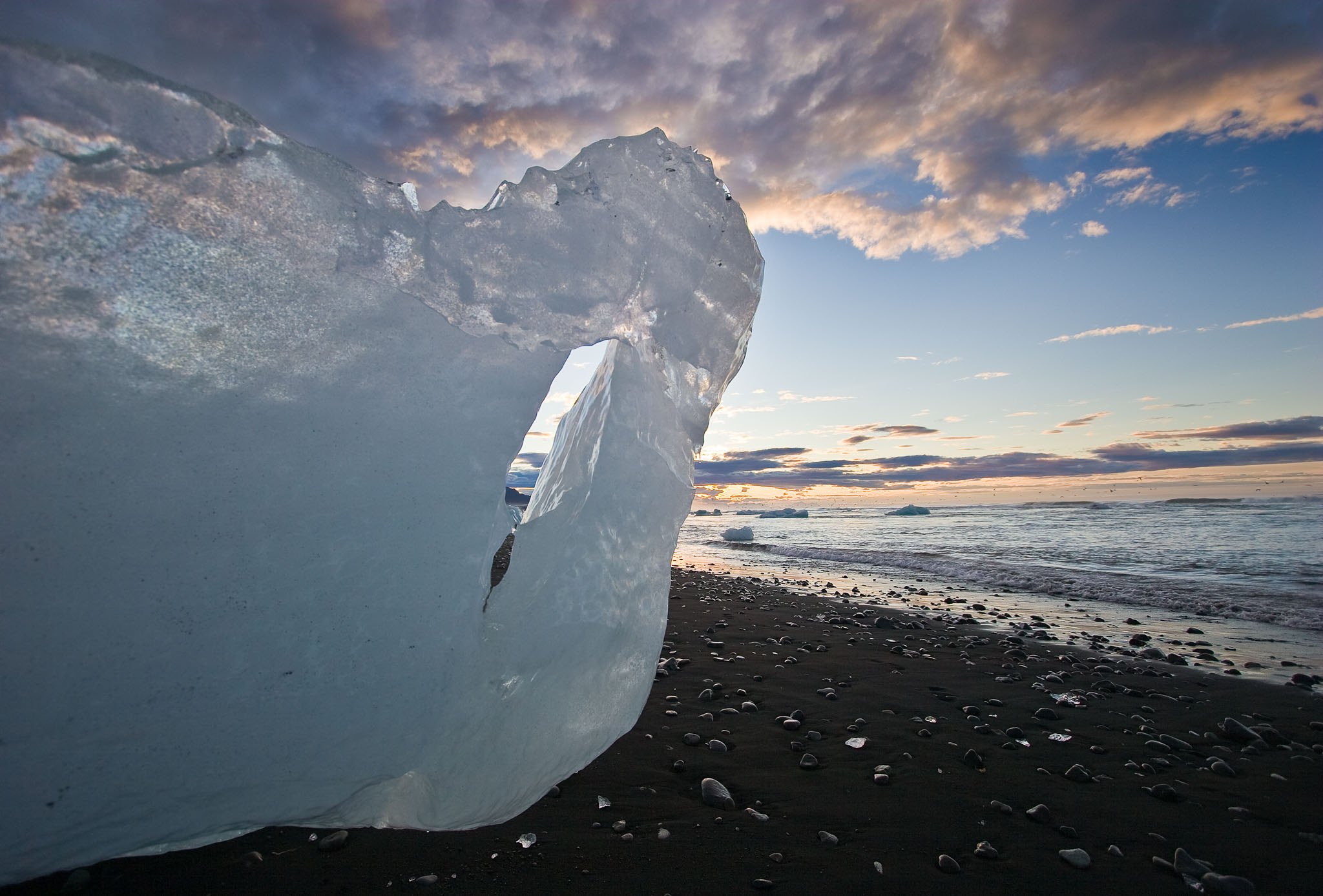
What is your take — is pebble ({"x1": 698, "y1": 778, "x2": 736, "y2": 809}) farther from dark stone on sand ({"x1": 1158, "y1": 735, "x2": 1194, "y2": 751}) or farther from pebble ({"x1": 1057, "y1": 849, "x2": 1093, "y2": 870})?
dark stone on sand ({"x1": 1158, "y1": 735, "x2": 1194, "y2": 751})

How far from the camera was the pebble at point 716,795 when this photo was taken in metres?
2.95

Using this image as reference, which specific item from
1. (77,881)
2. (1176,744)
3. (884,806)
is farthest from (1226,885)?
(77,881)

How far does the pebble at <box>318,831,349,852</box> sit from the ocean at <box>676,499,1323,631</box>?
10697mm

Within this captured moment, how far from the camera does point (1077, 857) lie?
260 centimetres

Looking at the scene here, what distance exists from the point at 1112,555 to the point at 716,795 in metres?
16.6

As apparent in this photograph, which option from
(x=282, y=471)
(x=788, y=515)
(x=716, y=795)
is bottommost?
(x=788, y=515)

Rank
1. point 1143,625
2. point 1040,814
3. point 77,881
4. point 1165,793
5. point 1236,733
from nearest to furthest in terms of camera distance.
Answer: point 77,881, point 1040,814, point 1165,793, point 1236,733, point 1143,625

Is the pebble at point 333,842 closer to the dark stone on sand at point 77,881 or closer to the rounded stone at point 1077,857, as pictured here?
the dark stone on sand at point 77,881

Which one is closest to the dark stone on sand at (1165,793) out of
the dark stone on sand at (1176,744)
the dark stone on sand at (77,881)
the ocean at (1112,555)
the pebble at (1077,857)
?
the dark stone on sand at (1176,744)

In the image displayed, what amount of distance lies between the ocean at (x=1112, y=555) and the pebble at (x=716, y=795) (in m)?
8.99

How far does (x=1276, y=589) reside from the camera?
384 inches

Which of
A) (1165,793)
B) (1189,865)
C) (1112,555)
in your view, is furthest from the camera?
(1112,555)

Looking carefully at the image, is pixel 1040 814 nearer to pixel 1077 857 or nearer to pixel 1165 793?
pixel 1077 857

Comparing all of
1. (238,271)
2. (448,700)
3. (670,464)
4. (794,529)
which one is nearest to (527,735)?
(448,700)
